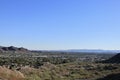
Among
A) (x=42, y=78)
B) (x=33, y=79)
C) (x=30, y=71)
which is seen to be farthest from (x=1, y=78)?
(x=30, y=71)

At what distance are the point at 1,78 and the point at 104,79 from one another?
52.2ft

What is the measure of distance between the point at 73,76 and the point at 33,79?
9.85 metres

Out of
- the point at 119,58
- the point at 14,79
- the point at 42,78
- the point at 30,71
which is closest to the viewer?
the point at 14,79

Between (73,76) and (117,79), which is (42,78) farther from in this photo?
(117,79)

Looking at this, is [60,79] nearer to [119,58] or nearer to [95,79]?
[95,79]

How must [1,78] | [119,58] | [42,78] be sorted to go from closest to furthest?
[1,78] → [42,78] → [119,58]

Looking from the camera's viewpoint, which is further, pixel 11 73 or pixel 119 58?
pixel 119 58

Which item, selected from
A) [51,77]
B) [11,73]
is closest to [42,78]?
[51,77]

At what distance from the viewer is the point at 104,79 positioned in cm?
4353

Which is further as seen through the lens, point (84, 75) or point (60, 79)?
point (84, 75)

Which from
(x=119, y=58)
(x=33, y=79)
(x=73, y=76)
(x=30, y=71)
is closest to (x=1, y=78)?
(x=33, y=79)

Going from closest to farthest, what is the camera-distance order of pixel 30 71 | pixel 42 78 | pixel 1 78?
pixel 1 78 < pixel 42 78 < pixel 30 71

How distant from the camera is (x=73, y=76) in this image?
49719 mm

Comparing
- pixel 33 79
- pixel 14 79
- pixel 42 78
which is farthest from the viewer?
pixel 42 78
